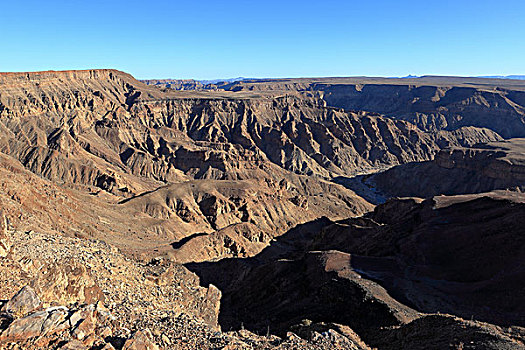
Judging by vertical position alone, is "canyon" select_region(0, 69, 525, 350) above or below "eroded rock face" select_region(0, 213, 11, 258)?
below

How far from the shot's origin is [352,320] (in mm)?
27281

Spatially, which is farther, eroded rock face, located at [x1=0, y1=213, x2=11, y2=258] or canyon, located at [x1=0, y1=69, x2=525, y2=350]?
eroded rock face, located at [x1=0, y1=213, x2=11, y2=258]

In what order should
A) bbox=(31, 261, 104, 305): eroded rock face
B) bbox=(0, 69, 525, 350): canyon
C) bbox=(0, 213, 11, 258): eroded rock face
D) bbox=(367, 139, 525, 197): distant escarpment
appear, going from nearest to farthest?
bbox=(31, 261, 104, 305): eroded rock face, bbox=(0, 69, 525, 350): canyon, bbox=(0, 213, 11, 258): eroded rock face, bbox=(367, 139, 525, 197): distant escarpment

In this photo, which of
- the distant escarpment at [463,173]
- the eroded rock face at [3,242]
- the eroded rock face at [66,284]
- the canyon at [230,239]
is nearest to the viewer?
the eroded rock face at [66,284]

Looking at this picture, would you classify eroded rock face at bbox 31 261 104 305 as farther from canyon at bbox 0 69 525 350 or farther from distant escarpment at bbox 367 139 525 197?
distant escarpment at bbox 367 139 525 197

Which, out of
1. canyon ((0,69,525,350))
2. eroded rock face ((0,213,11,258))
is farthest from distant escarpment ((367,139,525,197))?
eroded rock face ((0,213,11,258))

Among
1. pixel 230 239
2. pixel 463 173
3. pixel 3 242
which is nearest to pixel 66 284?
pixel 3 242

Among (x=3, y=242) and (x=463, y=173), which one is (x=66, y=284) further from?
(x=463, y=173)

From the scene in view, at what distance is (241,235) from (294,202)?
91.2ft

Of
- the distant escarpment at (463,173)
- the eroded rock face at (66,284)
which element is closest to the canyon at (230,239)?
the eroded rock face at (66,284)

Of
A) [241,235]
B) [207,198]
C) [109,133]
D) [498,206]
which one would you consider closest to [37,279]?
[241,235]

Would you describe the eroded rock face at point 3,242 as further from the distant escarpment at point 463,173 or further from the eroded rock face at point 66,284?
the distant escarpment at point 463,173

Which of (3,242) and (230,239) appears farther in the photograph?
(230,239)

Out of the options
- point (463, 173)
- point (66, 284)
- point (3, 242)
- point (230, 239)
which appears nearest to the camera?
point (66, 284)
